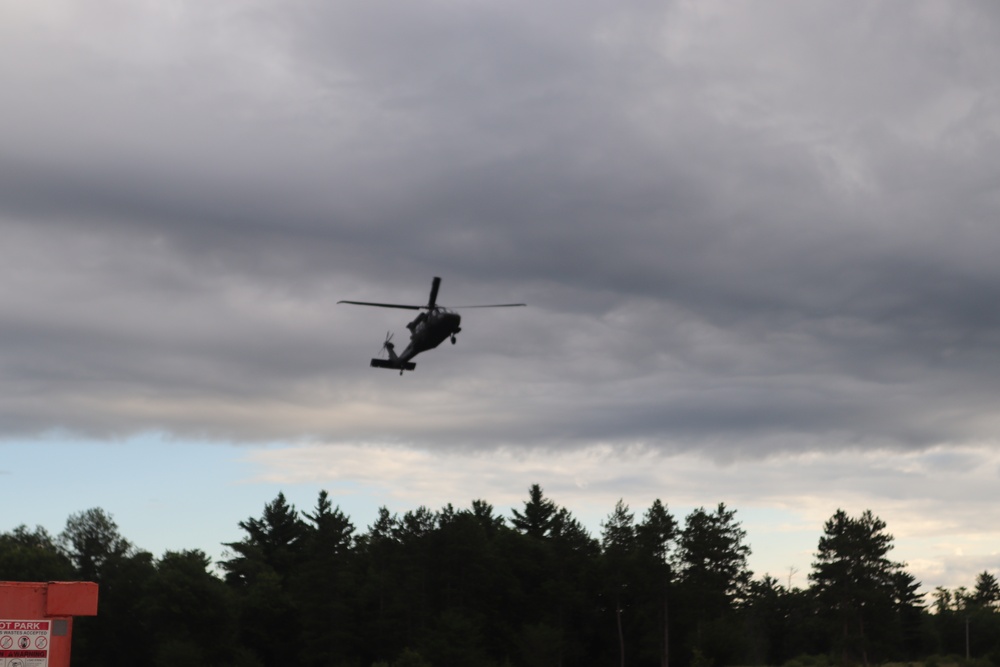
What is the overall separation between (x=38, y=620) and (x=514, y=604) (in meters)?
110

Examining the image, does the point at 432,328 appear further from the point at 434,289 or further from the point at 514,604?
the point at 514,604

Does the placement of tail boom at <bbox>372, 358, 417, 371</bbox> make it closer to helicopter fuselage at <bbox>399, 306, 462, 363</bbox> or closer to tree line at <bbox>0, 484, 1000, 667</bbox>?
helicopter fuselage at <bbox>399, 306, 462, 363</bbox>

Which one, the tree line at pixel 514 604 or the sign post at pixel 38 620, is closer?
the sign post at pixel 38 620

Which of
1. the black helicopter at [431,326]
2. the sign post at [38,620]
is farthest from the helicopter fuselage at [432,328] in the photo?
the sign post at [38,620]

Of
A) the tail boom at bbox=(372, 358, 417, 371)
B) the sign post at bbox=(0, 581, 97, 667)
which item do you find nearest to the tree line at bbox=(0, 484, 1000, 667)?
the tail boom at bbox=(372, 358, 417, 371)

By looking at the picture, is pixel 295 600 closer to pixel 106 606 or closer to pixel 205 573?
pixel 205 573

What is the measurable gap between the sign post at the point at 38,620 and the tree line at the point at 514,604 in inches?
3371

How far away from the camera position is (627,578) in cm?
12069

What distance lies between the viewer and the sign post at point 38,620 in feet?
54.0


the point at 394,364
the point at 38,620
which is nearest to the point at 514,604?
the point at 394,364

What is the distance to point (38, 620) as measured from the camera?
54.7 feet

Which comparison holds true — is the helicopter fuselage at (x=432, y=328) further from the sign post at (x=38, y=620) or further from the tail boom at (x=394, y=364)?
the sign post at (x=38, y=620)

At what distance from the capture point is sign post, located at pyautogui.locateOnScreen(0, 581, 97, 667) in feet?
54.0

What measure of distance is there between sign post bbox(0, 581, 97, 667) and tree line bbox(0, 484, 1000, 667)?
8562 centimetres
